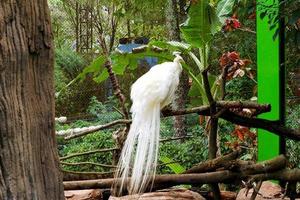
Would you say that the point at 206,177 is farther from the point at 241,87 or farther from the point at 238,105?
the point at 241,87

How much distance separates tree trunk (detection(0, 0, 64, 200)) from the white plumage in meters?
0.44

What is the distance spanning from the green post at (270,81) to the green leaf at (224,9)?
27 cm

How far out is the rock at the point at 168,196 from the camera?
1533 mm

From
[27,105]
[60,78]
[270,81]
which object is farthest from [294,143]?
[60,78]

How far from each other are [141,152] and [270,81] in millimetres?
966

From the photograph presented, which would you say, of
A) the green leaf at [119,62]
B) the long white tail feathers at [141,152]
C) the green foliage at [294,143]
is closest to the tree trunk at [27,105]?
the long white tail feathers at [141,152]

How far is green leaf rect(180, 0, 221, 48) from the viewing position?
2440 mm

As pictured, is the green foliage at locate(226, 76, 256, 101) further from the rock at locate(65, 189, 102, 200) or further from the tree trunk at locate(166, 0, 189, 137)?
the rock at locate(65, 189, 102, 200)

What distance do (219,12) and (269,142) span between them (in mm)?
755

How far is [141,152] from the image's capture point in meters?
1.53

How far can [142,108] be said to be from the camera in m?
1.64

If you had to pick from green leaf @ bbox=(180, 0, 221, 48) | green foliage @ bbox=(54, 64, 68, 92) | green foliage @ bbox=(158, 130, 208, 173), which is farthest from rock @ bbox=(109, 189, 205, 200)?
green foliage @ bbox=(54, 64, 68, 92)

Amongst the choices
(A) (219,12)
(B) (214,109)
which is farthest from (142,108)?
(A) (219,12)

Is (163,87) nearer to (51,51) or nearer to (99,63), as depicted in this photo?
(51,51)
